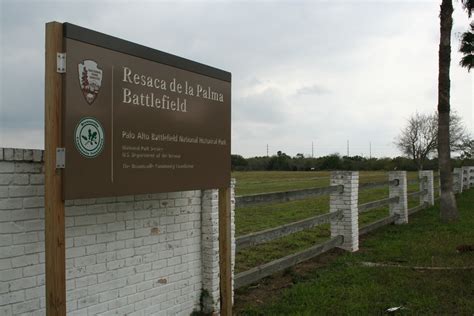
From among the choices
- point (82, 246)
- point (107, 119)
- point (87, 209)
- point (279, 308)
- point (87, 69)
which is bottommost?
point (279, 308)

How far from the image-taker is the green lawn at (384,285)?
5008mm

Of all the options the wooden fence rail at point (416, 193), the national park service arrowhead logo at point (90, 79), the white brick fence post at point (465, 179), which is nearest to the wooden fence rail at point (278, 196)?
the national park service arrowhead logo at point (90, 79)

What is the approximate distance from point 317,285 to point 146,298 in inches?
97.5

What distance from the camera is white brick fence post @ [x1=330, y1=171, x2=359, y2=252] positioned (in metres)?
8.18

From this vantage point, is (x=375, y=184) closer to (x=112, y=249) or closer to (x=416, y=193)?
(x=416, y=193)

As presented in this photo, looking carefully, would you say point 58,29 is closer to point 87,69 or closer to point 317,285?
point 87,69

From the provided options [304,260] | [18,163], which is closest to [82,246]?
[18,163]

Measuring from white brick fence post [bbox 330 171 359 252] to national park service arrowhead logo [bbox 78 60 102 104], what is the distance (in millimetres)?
5807

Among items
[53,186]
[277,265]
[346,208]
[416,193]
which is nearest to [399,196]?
[416,193]

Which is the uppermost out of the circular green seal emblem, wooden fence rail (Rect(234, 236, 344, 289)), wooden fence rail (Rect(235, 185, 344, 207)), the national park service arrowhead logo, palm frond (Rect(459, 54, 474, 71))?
palm frond (Rect(459, 54, 474, 71))

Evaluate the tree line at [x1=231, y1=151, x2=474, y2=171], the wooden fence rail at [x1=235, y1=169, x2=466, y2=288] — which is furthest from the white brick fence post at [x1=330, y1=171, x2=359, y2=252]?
the tree line at [x1=231, y1=151, x2=474, y2=171]

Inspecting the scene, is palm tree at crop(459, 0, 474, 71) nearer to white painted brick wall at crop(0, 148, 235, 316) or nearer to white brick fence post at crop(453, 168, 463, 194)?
white brick fence post at crop(453, 168, 463, 194)

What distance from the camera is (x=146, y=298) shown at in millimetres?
4309

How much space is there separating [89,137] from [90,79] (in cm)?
41
